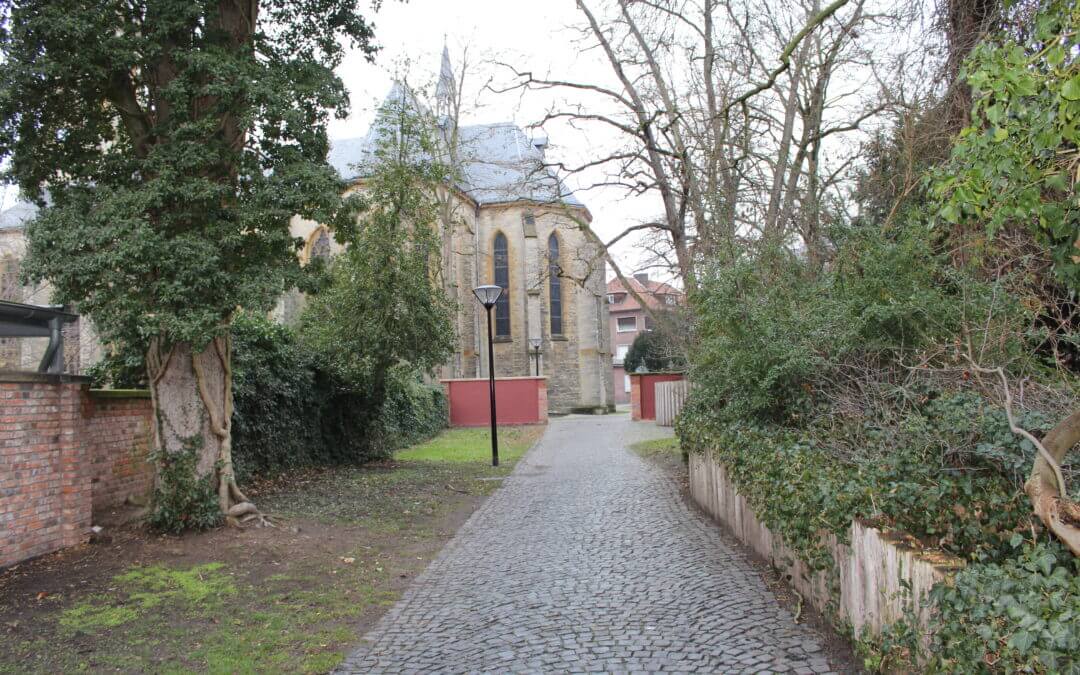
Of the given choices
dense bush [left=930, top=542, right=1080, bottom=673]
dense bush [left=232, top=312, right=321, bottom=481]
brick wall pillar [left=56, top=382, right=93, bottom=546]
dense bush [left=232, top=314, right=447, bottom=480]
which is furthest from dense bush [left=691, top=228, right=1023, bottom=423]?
brick wall pillar [left=56, top=382, right=93, bottom=546]

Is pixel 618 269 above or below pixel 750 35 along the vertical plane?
below

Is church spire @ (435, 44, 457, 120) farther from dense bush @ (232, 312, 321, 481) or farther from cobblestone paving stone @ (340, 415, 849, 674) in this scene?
cobblestone paving stone @ (340, 415, 849, 674)

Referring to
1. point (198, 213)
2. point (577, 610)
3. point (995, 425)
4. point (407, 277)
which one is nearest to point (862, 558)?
point (995, 425)

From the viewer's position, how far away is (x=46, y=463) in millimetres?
6930

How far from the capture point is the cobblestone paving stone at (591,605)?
14.9 ft

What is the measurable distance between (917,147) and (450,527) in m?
7.96

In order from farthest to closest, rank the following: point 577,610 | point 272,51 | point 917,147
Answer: point 917,147
point 272,51
point 577,610

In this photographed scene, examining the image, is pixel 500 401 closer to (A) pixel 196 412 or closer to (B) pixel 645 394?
(B) pixel 645 394

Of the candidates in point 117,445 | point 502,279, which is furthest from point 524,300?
point 117,445

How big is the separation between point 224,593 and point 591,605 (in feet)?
9.56

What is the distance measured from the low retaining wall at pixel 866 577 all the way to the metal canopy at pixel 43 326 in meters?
6.68

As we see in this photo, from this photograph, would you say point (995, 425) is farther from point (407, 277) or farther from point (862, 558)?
point (407, 277)

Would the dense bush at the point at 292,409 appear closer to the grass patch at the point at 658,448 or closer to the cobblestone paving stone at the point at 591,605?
the cobblestone paving stone at the point at 591,605

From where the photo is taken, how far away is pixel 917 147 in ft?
34.2
